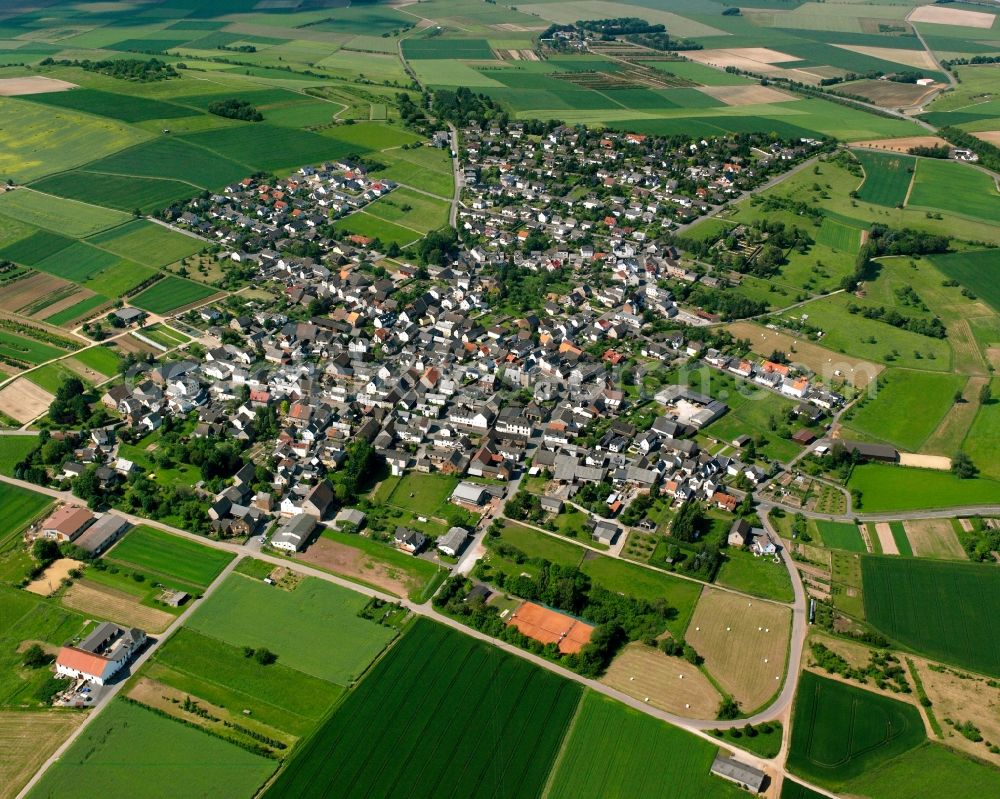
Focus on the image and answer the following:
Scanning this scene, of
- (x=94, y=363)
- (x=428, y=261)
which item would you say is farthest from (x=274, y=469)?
(x=428, y=261)

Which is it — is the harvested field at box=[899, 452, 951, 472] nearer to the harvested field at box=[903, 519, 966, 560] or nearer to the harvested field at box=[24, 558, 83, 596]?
the harvested field at box=[903, 519, 966, 560]

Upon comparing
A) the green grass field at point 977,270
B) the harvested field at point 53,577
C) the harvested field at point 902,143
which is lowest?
the green grass field at point 977,270

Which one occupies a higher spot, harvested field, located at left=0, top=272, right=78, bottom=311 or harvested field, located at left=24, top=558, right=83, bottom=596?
harvested field, located at left=24, top=558, right=83, bottom=596

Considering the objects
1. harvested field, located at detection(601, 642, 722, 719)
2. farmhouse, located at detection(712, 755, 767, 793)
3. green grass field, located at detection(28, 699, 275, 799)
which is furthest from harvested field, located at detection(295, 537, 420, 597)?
farmhouse, located at detection(712, 755, 767, 793)

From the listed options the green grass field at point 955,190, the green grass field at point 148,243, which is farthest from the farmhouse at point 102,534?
the green grass field at point 955,190

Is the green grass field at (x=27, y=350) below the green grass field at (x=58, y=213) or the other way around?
below

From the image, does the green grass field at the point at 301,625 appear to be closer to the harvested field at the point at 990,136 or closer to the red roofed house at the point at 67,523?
the red roofed house at the point at 67,523
